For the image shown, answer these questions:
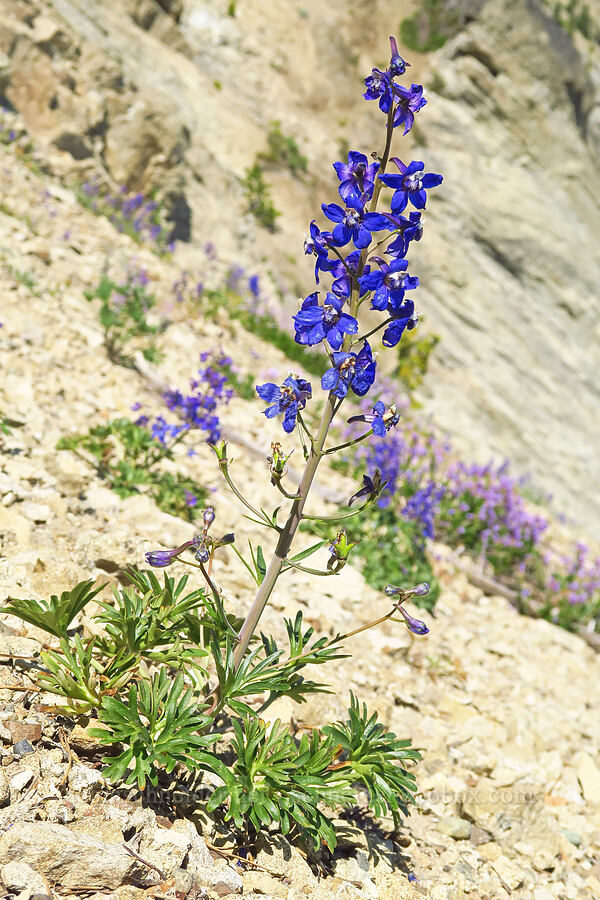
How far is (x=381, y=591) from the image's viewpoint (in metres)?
6.27

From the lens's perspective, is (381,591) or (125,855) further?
(381,591)

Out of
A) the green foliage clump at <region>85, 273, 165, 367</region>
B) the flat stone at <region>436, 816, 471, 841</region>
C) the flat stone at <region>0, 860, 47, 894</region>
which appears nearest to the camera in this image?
the flat stone at <region>0, 860, 47, 894</region>

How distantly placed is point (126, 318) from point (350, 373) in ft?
19.8

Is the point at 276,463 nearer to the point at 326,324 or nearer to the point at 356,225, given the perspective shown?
the point at 326,324

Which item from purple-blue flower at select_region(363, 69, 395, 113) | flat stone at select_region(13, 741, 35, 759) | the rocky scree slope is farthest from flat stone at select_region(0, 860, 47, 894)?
purple-blue flower at select_region(363, 69, 395, 113)

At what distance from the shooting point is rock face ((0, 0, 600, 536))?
1516cm

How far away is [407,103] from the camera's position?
2.54 m

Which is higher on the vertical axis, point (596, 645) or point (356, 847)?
point (596, 645)

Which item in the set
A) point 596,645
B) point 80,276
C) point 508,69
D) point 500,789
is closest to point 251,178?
point 80,276

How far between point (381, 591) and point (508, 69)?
20764 millimetres

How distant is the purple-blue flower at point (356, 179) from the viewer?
96.6 inches

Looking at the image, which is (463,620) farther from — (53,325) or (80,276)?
(80,276)

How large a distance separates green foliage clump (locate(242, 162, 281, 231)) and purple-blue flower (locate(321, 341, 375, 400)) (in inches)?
573

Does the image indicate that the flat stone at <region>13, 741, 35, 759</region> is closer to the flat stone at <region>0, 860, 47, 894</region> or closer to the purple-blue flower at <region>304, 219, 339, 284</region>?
the flat stone at <region>0, 860, 47, 894</region>
